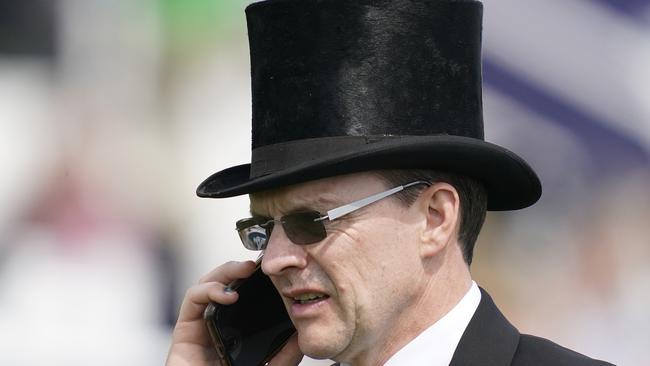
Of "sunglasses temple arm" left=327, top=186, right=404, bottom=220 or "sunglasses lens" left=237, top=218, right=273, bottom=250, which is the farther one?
"sunglasses lens" left=237, top=218, right=273, bottom=250

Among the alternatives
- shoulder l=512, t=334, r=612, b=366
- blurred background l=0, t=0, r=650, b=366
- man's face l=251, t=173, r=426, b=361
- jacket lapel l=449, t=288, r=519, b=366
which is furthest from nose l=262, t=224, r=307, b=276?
blurred background l=0, t=0, r=650, b=366

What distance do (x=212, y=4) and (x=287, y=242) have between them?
2730 millimetres

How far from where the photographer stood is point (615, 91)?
578 centimetres

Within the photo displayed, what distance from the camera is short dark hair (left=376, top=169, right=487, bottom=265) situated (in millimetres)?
3303

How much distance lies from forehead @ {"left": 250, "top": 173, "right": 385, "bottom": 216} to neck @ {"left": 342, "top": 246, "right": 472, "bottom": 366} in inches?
9.9

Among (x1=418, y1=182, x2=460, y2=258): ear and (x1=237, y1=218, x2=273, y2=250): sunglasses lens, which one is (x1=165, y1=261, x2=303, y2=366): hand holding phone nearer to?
(x1=237, y1=218, x2=273, y2=250): sunglasses lens

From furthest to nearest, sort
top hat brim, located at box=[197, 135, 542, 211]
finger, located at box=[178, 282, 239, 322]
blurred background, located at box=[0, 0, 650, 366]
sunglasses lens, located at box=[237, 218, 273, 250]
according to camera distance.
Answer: blurred background, located at box=[0, 0, 650, 366] < finger, located at box=[178, 282, 239, 322] < sunglasses lens, located at box=[237, 218, 273, 250] < top hat brim, located at box=[197, 135, 542, 211]

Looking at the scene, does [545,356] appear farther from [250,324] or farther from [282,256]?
[250,324]

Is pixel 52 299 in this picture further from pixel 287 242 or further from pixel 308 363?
pixel 287 242

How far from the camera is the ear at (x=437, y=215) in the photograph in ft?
10.9

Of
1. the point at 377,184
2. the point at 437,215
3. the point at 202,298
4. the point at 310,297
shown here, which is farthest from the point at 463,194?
the point at 202,298

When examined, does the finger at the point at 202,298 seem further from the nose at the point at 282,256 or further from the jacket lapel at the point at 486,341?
the jacket lapel at the point at 486,341

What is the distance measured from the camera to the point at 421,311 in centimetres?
335

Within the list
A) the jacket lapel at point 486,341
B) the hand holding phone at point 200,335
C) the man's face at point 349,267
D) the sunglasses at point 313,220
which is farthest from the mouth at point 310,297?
the hand holding phone at point 200,335
